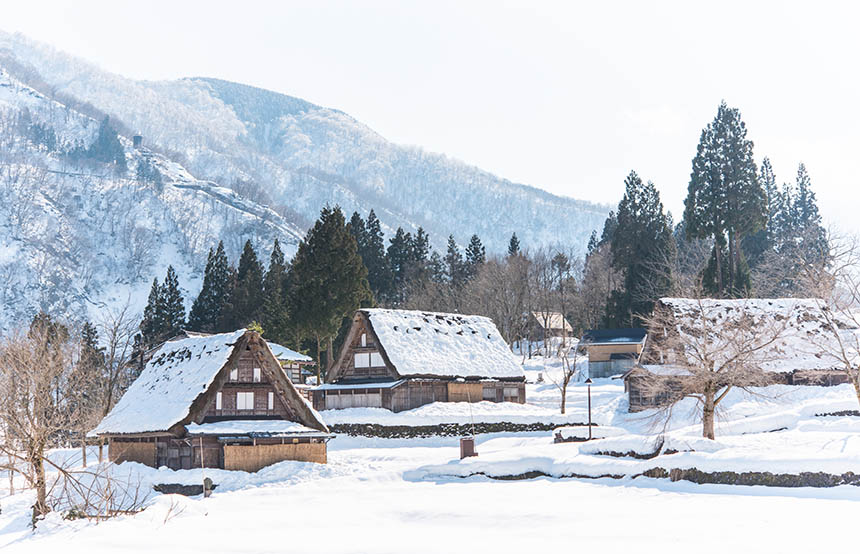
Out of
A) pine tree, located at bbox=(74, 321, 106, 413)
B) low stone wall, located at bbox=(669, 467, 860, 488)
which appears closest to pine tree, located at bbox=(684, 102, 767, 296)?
low stone wall, located at bbox=(669, 467, 860, 488)

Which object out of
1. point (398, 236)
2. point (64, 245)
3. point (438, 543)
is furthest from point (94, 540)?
point (64, 245)

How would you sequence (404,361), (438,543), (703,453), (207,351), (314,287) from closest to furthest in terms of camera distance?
1. (438,543)
2. (703,453)
3. (207,351)
4. (404,361)
5. (314,287)

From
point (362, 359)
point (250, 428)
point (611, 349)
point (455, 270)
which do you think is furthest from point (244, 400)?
point (455, 270)

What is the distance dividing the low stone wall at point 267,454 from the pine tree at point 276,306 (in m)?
26.7

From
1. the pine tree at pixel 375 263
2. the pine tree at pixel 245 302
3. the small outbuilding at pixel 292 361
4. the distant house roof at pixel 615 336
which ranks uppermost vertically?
the pine tree at pixel 375 263

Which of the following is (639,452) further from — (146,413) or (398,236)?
(398,236)

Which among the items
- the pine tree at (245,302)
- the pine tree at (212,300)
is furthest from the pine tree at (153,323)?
the pine tree at (245,302)

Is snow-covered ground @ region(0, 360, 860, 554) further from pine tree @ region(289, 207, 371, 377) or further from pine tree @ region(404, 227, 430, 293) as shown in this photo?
pine tree @ region(404, 227, 430, 293)

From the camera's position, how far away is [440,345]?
172ft

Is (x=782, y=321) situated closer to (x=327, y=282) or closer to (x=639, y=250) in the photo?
(x=639, y=250)

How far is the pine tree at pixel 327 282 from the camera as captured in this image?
59.5m

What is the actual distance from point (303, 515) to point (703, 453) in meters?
14.1

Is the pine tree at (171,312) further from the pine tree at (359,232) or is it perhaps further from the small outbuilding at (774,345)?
the small outbuilding at (774,345)

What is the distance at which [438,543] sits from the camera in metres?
20.5
